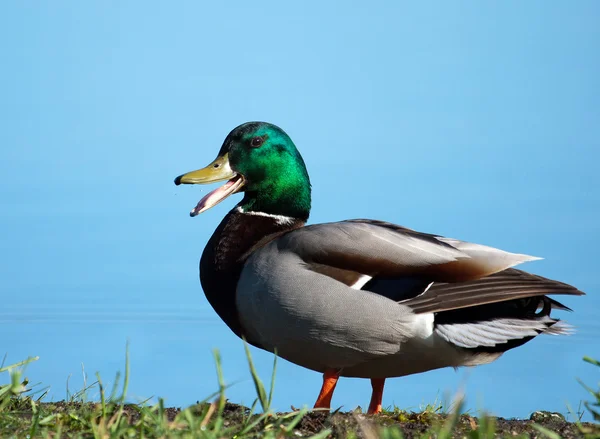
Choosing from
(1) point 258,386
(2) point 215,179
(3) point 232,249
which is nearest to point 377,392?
(3) point 232,249

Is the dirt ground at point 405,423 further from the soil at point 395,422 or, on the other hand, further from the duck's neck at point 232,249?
the duck's neck at point 232,249

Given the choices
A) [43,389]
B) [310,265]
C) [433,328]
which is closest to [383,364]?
[433,328]

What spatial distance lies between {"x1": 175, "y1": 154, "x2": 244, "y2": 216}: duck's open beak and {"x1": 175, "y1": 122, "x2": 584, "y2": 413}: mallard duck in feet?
2.25

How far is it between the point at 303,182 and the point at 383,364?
5.13ft

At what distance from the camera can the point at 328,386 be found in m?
5.07

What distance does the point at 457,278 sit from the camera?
4.92m

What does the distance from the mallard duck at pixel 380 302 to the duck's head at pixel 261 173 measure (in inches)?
26.5

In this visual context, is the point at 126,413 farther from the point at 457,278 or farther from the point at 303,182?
the point at 303,182

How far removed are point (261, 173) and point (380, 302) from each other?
5.11 feet

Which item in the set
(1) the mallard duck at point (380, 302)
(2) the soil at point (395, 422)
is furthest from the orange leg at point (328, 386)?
(2) the soil at point (395, 422)

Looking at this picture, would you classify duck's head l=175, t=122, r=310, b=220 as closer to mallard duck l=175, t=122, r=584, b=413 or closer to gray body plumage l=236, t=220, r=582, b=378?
mallard duck l=175, t=122, r=584, b=413

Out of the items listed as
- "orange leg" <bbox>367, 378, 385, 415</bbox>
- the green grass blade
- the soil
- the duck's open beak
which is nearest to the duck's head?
the duck's open beak

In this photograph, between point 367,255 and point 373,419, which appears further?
point 367,255

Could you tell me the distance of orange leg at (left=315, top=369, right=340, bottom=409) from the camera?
498cm
